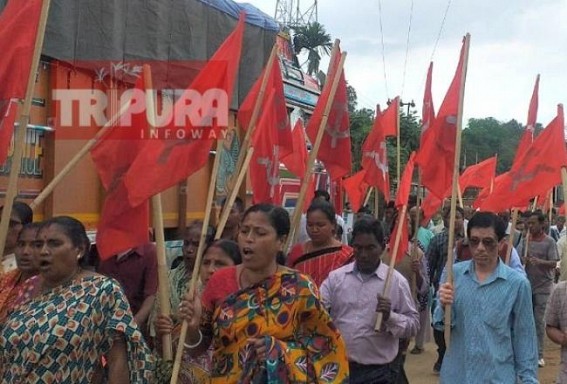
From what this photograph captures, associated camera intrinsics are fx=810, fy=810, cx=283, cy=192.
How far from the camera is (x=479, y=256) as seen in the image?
399cm

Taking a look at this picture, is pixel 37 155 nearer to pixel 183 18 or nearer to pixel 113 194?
pixel 113 194

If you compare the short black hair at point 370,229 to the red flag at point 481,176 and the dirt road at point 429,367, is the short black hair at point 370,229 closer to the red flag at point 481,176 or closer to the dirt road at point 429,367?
the dirt road at point 429,367

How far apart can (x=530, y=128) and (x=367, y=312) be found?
213 centimetres

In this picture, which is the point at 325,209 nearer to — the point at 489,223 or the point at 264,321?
the point at 489,223

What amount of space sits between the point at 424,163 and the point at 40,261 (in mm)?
2912

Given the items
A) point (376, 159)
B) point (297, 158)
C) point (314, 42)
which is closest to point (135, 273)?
point (376, 159)

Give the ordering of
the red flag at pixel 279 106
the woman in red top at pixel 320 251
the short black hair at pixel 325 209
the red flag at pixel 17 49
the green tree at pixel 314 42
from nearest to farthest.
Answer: the red flag at pixel 17 49
the woman in red top at pixel 320 251
the short black hair at pixel 325 209
the red flag at pixel 279 106
the green tree at pixel 314 42

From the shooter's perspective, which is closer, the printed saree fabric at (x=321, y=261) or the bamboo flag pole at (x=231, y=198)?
the bamboo flag pole at (x=231, y=198)

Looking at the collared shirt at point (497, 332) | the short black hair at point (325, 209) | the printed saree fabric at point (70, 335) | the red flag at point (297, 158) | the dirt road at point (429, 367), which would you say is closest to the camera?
the printed saree fabric at point (70, 335)

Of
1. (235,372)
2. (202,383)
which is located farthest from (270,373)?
(202,383)

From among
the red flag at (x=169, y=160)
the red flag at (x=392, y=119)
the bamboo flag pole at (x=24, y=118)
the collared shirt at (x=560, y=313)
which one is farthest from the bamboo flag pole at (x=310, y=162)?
the bamboo flag pole at (x=24, y=118)

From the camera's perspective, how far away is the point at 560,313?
4254 millimetres

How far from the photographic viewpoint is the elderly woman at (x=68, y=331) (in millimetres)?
3076

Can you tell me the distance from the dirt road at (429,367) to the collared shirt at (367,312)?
3.50 m
